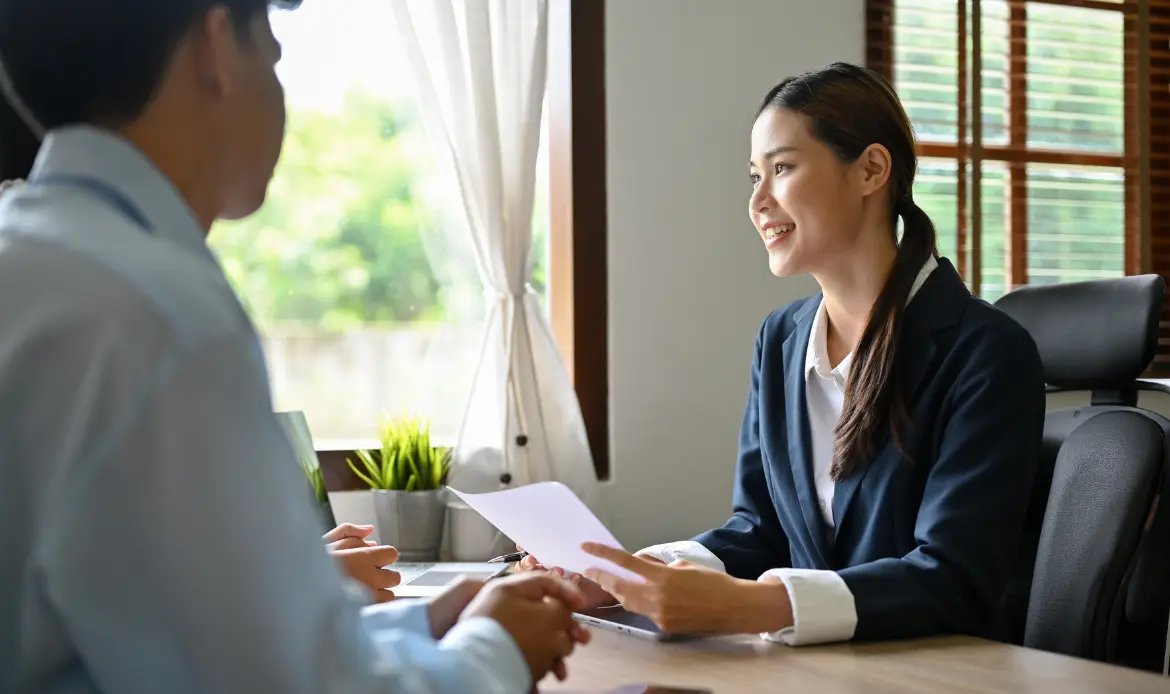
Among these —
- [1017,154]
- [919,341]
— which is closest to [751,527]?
[919,341]

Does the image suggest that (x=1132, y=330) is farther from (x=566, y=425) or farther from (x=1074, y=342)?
(x=566, y=425)

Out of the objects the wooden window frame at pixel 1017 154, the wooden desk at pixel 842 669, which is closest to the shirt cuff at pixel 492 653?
the wooden desk at pixel 842 669

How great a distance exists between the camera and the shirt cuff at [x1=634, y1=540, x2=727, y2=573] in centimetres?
166

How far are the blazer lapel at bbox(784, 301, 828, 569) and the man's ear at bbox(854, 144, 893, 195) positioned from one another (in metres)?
0.22

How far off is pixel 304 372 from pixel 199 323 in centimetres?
225

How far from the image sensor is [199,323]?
2.06ft

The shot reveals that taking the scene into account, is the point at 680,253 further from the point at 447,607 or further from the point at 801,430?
the point at 447,607

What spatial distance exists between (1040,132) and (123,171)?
3247 millimetres

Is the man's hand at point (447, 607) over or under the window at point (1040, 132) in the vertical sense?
under

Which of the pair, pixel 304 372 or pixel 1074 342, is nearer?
pixel 1074 342

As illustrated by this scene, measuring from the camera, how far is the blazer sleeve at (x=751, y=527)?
5.94 ft

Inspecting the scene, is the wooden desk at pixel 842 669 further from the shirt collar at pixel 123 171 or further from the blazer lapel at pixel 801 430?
the shirt collar at pixel 123 171

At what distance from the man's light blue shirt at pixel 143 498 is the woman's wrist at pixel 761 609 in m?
0.73

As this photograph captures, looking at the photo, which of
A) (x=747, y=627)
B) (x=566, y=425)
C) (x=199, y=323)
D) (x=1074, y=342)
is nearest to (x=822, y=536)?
(x=747, y=627)
